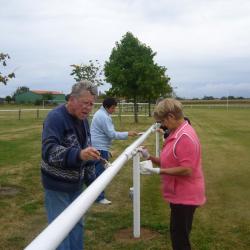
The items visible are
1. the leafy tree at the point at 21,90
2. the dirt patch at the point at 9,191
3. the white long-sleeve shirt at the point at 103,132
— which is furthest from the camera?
the leafy tree at the point at 21,90

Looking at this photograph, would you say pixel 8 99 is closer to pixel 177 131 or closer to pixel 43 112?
pixel 43 112

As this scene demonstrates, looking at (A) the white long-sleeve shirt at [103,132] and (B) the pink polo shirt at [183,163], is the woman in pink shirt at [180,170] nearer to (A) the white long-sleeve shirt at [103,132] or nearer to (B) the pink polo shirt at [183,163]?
(B) the pink polo shirt at [183,163]

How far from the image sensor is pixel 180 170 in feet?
13.0

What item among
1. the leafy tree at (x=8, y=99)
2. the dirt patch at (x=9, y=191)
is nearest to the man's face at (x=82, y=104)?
the dirt patch at (x=9, y=191)

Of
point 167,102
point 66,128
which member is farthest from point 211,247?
point 66,128

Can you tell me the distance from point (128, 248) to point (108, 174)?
234 cm

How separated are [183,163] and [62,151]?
1.02 m

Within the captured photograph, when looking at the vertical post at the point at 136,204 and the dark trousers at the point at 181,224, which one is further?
the vertical post at the point at 136,204

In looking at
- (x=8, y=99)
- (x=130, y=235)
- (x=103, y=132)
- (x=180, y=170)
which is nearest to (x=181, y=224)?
(x=180, y=170)

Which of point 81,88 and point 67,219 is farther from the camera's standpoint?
point 81,88

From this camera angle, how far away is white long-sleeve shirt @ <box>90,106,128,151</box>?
7.66 m

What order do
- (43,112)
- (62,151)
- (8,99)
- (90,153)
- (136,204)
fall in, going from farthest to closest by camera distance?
(8,99), (43,112), (136,204), (62,151), (90,153)

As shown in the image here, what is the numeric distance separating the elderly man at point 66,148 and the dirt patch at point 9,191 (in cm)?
462

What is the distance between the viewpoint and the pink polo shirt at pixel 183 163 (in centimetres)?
398
